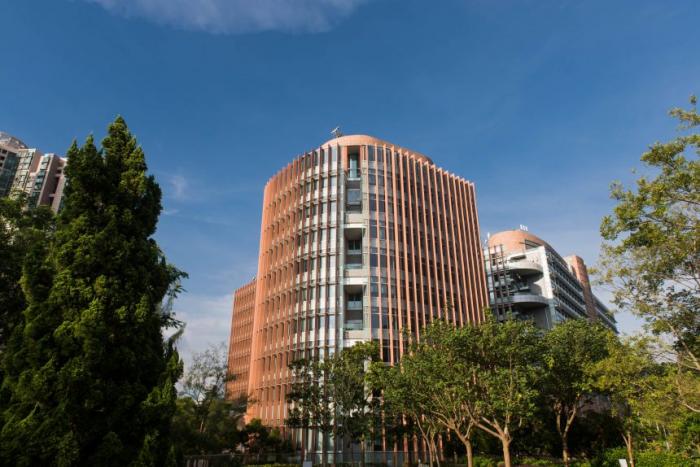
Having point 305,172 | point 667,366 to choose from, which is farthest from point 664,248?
point 305,172

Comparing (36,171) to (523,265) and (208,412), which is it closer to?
(208,412)

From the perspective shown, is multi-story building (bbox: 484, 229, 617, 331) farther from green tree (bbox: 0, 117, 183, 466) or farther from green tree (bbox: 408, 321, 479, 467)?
green tree (bbox: 0, 117, 183, 466)

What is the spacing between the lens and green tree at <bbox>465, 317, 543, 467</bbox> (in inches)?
1016

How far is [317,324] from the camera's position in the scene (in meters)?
50.9

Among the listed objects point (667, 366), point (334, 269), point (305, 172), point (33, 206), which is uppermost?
point (305, 172)

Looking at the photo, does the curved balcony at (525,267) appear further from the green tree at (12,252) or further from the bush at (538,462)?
the green tree at (12,252)

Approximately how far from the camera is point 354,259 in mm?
54281

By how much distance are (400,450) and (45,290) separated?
37.7 m

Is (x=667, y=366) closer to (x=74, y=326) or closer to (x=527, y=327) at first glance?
(x=527, y=327)

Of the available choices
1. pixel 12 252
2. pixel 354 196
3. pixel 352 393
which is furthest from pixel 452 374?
pixel 354 196

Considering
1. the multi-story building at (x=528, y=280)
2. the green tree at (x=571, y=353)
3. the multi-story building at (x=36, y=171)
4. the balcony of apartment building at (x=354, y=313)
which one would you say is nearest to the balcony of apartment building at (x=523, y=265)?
the multi-story building at (x=528, y=280)

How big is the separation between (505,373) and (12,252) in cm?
2601

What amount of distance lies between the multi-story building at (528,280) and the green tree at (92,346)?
72.6m

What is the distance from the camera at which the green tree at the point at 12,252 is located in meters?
19.8
